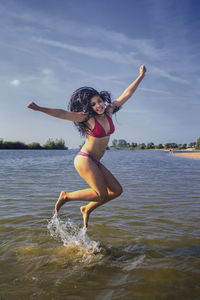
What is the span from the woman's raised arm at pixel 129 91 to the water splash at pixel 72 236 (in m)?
2.38

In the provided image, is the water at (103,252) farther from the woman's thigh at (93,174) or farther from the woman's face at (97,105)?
the woman's face at (97,105)

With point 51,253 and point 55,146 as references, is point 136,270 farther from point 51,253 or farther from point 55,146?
point 55,146

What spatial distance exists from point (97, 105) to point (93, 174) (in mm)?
1123

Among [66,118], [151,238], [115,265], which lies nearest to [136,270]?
[115,265]

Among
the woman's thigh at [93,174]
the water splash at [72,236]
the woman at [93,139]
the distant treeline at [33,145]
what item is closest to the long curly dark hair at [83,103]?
the woman at [93,139]

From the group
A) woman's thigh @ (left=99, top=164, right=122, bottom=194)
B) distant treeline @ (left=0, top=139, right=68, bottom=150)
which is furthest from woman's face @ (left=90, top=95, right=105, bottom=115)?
distant treeline @ (left=0, top=139, right=68, bottom=150)

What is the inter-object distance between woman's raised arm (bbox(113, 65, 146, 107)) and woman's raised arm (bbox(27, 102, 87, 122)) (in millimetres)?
913

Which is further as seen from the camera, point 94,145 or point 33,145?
point 33,145

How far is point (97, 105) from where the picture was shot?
398 centimetres

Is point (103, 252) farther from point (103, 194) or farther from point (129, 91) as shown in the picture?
point (129, 91)

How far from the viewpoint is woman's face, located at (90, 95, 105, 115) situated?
398 centimetres

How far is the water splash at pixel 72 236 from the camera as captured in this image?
402cm

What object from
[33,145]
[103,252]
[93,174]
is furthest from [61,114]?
[33,145]

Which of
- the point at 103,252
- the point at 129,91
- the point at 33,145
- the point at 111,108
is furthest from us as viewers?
the point at 33,145
